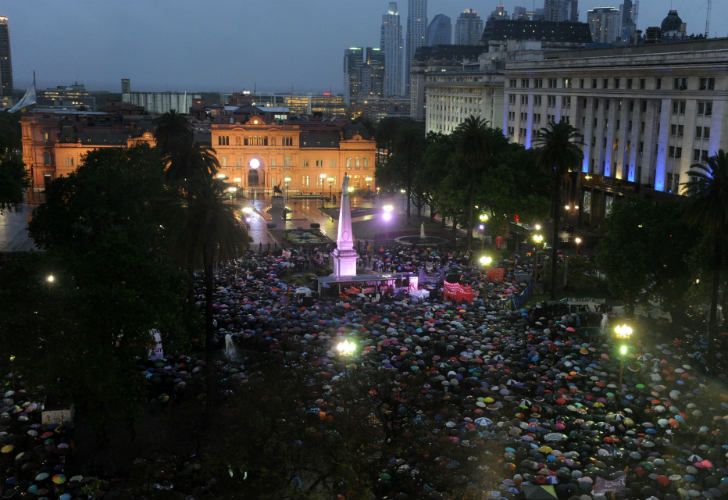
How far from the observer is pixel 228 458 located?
65.1ft

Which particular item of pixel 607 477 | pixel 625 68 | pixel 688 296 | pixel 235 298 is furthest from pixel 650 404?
pixel 625 68

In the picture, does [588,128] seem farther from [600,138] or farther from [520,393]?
[520,393]

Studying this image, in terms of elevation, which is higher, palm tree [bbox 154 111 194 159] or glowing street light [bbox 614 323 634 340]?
palm tree [bbox 154 111 194 159]

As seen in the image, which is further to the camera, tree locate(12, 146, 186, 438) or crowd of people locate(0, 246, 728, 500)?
tree locate(12, 146, 186, 438)

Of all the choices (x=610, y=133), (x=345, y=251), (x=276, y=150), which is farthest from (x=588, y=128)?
(x=276, y=150)

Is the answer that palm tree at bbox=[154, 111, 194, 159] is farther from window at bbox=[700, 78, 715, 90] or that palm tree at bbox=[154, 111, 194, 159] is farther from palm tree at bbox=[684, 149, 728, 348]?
window at bbox=[700, 78, 715, 90]

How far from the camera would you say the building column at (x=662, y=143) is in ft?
213

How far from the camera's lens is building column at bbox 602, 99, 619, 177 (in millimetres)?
73375

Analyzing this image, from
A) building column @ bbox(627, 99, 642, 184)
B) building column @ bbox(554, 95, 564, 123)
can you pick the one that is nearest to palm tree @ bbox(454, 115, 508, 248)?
building column @ bbox(627, 99, 642, 184)

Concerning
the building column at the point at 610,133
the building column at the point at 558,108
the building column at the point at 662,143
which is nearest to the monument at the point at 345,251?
the building column at the point at 662,143

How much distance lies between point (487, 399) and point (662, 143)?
4481 centimetres

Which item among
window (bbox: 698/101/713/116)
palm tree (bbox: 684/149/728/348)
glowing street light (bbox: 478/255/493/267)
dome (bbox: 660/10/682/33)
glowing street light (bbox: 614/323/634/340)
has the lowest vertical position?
glowing street light (bbox: 478/255/493/267)

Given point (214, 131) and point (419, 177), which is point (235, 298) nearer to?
point (419, 177)

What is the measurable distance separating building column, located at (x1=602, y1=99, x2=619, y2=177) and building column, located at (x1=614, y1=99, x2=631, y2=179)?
976 mm
